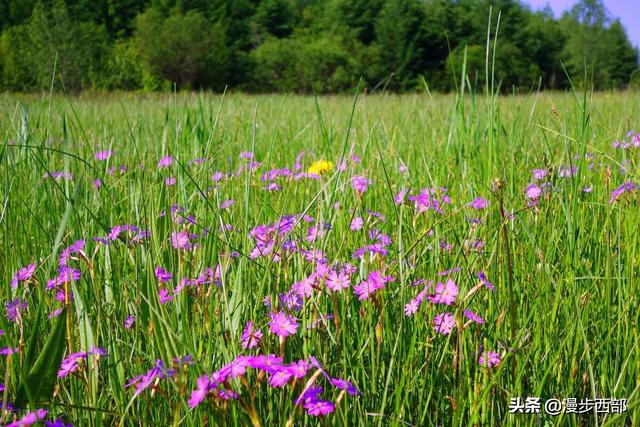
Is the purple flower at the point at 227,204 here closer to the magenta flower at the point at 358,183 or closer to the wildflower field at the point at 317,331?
the wildflower field at the point at 317,331

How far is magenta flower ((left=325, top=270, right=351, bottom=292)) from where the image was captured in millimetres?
836

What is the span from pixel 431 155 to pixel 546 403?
141cm

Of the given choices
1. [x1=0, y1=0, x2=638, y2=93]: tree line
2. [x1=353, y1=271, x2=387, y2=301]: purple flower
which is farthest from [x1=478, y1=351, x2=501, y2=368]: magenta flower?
[x1=0, y1=0, x2=638, y2=93]: tree line

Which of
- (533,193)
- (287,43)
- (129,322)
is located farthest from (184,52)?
(129,322)

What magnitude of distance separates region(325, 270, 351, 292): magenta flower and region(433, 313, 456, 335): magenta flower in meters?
0.14

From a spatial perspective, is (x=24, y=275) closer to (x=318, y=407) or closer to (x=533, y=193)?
(x=318, y=407)

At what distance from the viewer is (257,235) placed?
107cm

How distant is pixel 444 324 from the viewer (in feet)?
2.72

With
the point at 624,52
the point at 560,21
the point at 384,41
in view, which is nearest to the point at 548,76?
the point at 624,52

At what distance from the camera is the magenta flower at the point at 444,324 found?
0.82 meters

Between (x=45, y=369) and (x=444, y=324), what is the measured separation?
525mm

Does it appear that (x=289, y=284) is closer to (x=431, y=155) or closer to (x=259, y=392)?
(x=259, y=392)

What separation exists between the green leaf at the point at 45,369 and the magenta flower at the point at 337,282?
0.36m

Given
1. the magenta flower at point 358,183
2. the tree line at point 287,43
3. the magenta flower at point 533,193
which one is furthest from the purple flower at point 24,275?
the tree line at point 287,43
